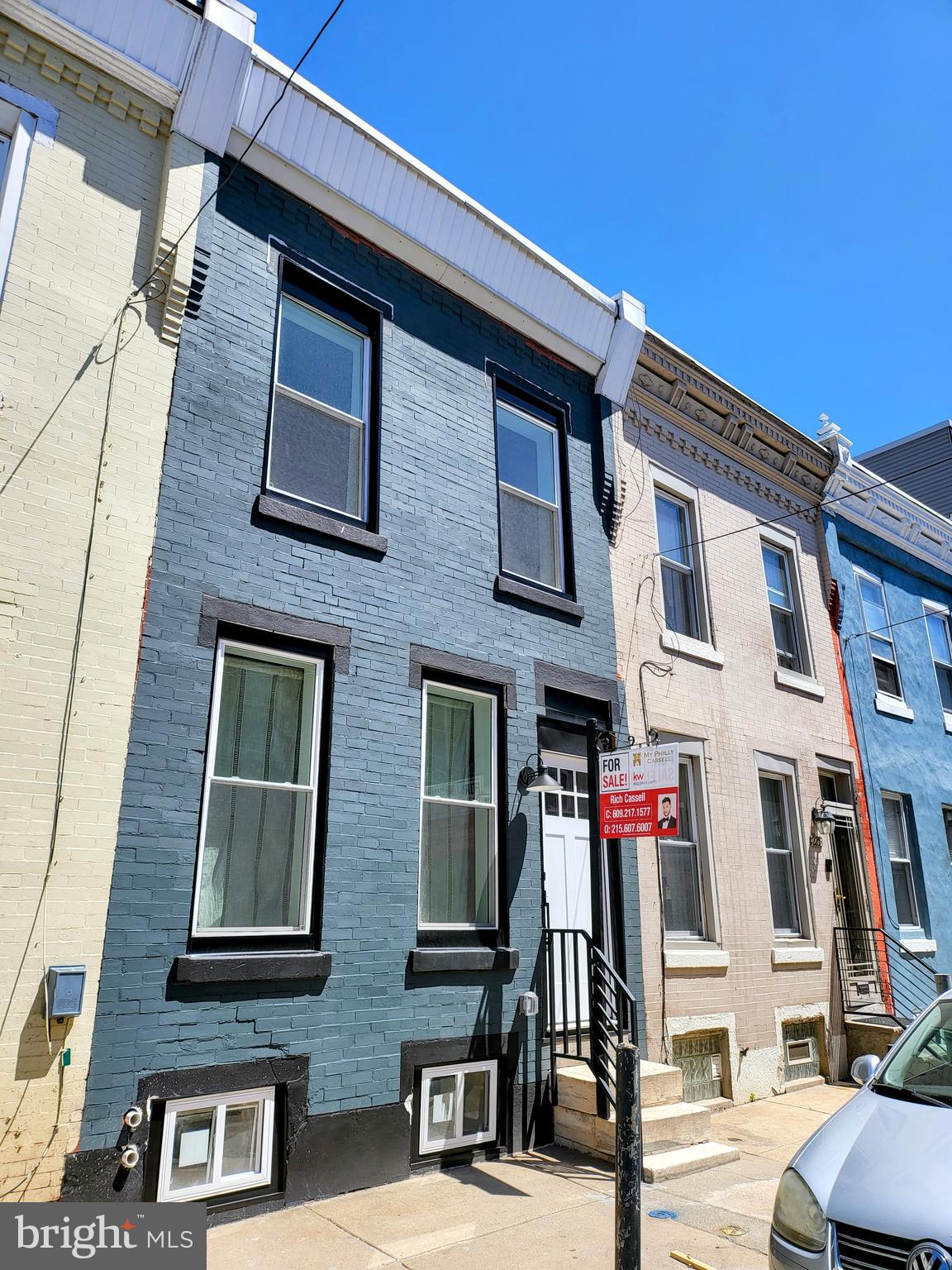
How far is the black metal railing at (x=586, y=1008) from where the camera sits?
6844 mm

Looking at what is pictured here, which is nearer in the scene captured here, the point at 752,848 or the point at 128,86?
the point at 128,86

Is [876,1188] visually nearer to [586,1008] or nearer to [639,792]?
[639,792]

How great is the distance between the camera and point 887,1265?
3402 mm

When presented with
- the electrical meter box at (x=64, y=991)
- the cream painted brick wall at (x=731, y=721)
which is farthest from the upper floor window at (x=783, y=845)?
the electrical meter box at (x=64, y=991)

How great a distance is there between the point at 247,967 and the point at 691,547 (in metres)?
7.61

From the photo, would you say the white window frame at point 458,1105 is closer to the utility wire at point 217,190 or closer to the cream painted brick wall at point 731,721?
the cream painted brick wall at point 731,721

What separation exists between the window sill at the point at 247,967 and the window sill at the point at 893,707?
1012 centimetres

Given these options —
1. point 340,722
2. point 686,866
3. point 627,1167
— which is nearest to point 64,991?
point 340,722

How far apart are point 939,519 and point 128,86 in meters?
14.1

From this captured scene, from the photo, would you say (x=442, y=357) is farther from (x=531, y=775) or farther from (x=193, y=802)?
(x=193, y=802)

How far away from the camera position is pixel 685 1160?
259 inches

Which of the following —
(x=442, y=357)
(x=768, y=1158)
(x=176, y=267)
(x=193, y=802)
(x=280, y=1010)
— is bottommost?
(x=768, y=1158)

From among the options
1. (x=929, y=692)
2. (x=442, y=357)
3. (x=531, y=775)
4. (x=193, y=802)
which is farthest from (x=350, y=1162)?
(x=929, y=692)

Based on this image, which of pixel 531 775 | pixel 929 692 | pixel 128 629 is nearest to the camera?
pixel 128 629
